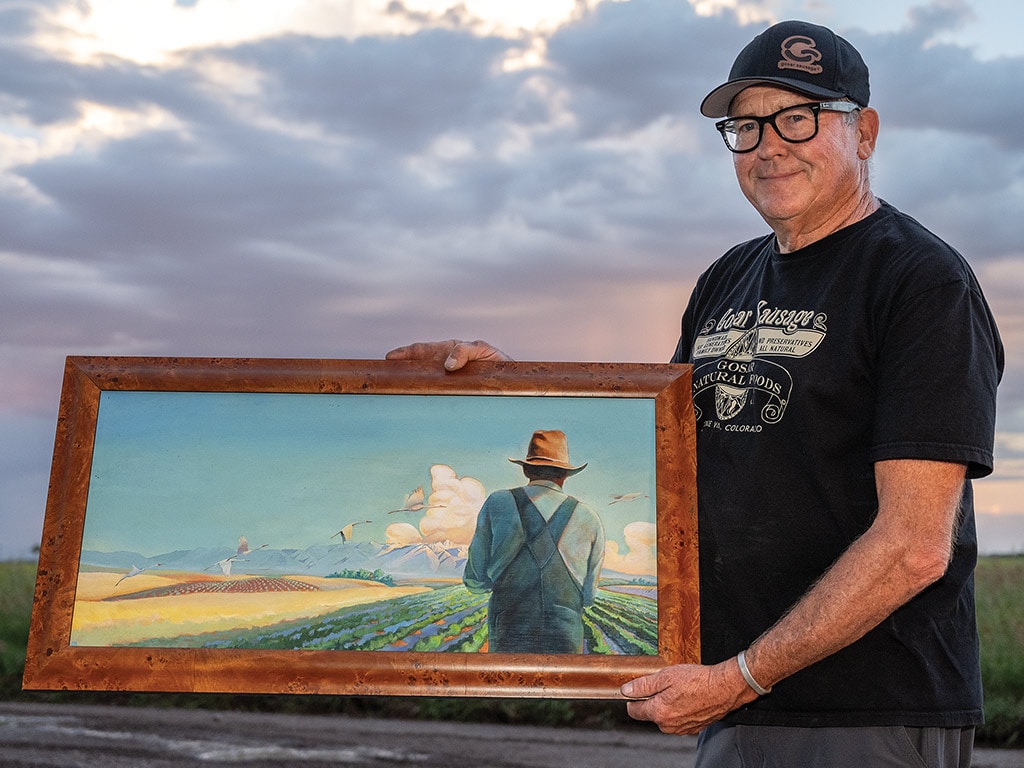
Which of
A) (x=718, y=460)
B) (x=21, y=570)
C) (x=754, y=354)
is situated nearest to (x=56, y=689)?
(x=718, y=460)

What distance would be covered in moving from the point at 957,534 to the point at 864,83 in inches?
45.3

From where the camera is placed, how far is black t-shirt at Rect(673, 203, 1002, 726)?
2223 millimetres

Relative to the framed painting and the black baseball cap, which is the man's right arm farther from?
the black baseball cap

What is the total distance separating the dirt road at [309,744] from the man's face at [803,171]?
4.57 meters

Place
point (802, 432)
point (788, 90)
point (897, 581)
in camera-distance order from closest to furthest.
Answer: point (897, 581) → point (802, 432) → point (788, 90)

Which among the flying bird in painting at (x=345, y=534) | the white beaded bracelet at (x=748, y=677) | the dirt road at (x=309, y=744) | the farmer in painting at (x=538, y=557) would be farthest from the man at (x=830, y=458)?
the dirt road at (x=309, y=744)

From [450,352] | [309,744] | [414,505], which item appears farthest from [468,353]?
[309,744]

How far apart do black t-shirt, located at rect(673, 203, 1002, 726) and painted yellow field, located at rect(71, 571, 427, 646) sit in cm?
81

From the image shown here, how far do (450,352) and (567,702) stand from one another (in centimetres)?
583

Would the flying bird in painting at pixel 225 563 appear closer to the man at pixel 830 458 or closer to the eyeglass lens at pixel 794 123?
the man at pixel 830 458

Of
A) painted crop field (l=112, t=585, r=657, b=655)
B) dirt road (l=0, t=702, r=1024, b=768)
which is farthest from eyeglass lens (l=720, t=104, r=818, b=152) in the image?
dirt road (l=0, t=702, r=1024, b=768)

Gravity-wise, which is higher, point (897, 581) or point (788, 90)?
point (788, 90)

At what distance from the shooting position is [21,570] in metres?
11.9

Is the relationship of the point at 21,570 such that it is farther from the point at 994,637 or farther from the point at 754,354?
the point at 754,354
